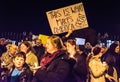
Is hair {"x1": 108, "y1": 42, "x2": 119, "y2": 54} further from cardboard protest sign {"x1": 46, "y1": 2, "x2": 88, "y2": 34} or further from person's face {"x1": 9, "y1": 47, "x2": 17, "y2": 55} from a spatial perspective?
person's face {"x1": 9, "y1": 47, "x2": 17, "y2": 55}

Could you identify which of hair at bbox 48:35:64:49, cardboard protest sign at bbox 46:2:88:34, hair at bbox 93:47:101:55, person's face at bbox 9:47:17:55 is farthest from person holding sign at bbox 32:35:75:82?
person's face at bbox 9:47:17:55

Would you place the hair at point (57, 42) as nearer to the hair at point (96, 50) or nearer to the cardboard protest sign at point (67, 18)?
the cardboard protest sign at point (67, 18)

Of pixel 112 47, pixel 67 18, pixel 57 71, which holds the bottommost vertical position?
pixel 57 71

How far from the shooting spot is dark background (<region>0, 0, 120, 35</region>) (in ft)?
15.7

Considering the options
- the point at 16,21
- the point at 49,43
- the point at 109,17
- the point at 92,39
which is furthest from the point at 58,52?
the point at 16,21

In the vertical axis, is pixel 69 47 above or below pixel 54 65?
above

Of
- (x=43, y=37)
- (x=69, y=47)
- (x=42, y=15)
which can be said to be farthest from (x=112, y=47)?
(x=42, y=15)

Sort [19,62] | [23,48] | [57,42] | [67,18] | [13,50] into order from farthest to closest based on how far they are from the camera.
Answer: [13,50] < [23,48] < [19,62] < [67,18] < [57,42]

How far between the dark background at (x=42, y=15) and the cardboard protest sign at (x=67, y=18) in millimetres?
175

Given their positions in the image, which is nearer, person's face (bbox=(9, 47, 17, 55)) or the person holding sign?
the person holding sign

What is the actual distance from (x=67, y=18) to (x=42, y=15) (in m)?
0.57

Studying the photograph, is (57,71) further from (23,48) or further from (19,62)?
(23,48)

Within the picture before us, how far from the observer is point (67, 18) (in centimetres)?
477

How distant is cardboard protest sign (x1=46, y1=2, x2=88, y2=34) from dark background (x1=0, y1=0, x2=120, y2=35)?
18 cm
